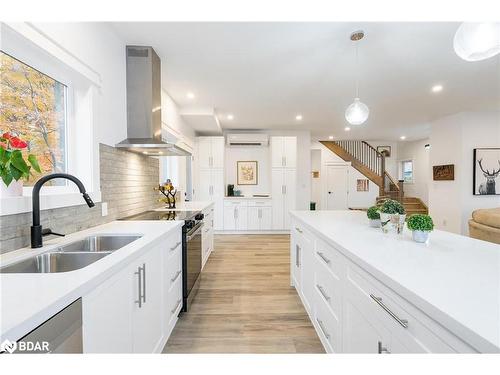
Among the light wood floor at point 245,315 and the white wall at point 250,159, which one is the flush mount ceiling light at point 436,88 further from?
the white wall at point 250,159

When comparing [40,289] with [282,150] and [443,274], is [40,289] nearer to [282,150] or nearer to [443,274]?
[443,274]

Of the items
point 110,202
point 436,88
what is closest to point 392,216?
point 110,202

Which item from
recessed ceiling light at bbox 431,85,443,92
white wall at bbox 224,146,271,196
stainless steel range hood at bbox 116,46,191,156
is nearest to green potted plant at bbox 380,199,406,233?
stainless steel range hood at bbox 116,46,191,156

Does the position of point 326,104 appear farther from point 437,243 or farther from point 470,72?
point 437,243

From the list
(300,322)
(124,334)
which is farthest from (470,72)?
(124,334)

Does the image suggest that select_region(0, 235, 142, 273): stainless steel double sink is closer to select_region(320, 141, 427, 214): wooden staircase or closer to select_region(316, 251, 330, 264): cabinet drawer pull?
select_region(316, 251, 330, 264): cabinet drawer pull

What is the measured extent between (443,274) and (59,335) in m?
1.31

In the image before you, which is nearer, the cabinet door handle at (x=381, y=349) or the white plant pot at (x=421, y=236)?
the cabinet door handle at (x=381, y=349)

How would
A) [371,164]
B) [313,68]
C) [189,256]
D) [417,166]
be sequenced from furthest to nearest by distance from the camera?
[371,164] < [417,166] < [313,68] < [189,256]

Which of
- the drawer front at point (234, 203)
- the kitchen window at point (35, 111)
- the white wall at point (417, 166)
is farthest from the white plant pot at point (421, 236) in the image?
the white wall at point (417, 166)

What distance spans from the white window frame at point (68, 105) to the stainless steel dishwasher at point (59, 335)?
30.0 inches

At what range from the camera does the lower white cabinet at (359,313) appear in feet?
2.36

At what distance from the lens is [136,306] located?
4.09 feet

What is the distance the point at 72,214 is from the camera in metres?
1.60
